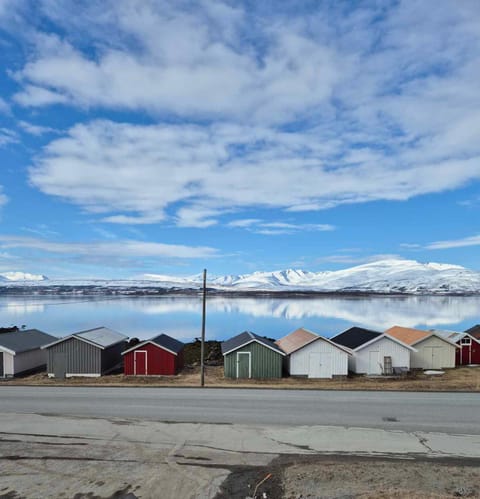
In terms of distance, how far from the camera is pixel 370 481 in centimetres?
1152

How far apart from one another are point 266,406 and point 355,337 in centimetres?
2007

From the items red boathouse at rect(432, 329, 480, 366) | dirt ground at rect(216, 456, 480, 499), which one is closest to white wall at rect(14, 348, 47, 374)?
dirt ground at rect(216, 456, 480, 499)

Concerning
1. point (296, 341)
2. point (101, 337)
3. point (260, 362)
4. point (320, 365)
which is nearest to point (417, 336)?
point (320, 365)

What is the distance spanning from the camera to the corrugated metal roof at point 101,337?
33.6 metres

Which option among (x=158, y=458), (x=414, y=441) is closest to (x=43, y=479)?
(x=158, y=458)

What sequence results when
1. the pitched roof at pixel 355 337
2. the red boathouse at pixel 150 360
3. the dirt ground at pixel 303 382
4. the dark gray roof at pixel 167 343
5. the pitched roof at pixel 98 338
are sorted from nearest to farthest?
the dirt ground at pixel 303 382, the pitched roof at pixel 98 338, the red boathouse at pixel 150 360, the dark gray roof at pixel 167 343, the pitched roof at pixel 355 337

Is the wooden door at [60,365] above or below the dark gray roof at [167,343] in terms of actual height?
below

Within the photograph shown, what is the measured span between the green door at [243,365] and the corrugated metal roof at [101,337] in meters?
11.3

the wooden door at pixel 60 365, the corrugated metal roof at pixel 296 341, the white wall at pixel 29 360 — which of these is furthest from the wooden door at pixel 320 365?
the white wall at pixel 29 360

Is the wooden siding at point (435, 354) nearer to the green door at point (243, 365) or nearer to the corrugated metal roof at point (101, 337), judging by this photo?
the green door at point (243, 365)

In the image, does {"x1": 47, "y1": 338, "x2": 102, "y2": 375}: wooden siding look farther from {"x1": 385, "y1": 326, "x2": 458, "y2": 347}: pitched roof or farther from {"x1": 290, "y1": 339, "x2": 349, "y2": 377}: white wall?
{"x1": 385, "y1": 326, "x2": 458, "y2": 347}: pitched roof

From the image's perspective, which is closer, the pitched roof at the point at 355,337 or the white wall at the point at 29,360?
the white wall at the point at 29,360

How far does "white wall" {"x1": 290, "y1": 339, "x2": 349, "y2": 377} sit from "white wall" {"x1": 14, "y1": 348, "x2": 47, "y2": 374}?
22678 millimetres

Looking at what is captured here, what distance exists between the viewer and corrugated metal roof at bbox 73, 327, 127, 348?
33562 mm
